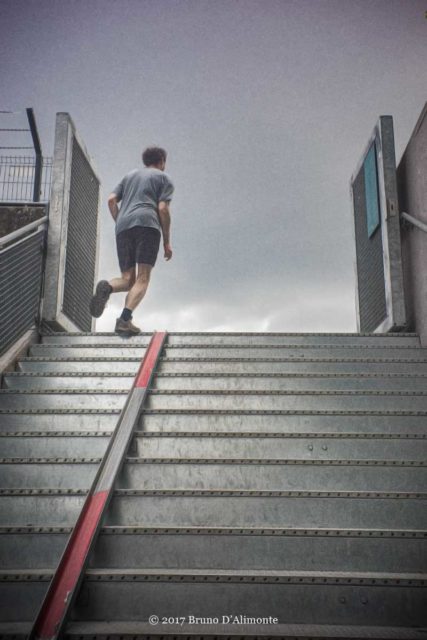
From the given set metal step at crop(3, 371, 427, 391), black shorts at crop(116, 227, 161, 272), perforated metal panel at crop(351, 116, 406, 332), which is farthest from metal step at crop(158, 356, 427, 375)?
black shorts at crop(116, 227, 161, 272)

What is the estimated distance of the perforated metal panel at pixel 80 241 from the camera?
222 inches

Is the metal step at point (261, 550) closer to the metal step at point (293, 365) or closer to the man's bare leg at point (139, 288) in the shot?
the metal step at point (293, 365)

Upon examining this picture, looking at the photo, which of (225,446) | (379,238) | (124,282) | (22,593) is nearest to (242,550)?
(225,446)

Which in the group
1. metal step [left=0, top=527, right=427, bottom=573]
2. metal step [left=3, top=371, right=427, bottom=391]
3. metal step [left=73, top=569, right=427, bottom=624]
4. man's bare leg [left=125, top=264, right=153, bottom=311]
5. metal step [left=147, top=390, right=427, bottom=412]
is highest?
man's bare leg [left=125, top=264, right=153, bottom=311]

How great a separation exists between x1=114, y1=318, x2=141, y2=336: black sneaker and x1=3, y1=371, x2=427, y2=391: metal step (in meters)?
0.91

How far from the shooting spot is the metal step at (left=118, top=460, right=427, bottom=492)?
9.32 ft

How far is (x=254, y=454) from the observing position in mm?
3080

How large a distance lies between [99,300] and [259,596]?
3118 millimetres

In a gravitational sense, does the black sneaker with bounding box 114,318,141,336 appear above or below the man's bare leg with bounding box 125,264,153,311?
below

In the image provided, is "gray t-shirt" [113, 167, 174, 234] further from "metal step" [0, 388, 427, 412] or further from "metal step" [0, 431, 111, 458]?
"metal step" [0, 431, 111, 458]

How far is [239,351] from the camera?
179 inches

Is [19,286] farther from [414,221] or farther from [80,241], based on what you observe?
[414,221]

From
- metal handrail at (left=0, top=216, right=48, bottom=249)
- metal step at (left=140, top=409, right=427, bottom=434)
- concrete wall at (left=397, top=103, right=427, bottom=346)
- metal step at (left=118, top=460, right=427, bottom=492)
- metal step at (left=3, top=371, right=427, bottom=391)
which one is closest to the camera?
metal step at (left=118, top=460, right=427, bottom=492)

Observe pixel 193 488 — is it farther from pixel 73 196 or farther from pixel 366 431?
pixel 73 196
